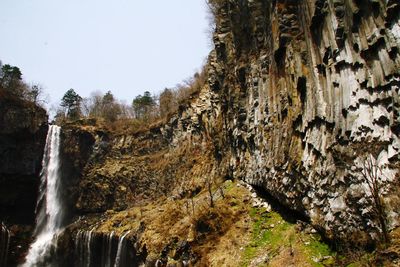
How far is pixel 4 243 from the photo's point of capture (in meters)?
45.7

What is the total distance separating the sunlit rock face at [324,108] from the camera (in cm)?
1769

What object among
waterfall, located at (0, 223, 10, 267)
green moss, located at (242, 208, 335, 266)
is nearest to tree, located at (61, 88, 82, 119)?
waterfall, located at (0, 223, 10, 267)

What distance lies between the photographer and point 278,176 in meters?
27.2

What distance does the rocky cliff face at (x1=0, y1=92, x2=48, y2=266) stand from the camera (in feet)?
162

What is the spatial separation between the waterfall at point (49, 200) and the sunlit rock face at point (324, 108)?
2755 cm

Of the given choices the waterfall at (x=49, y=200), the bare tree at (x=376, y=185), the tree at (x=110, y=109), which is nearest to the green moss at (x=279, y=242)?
the bare tree at (x=376, y=185)

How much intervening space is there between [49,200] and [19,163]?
244 inches

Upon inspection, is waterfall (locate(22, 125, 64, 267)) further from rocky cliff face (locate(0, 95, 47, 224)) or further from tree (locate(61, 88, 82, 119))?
tree (locate(61, 88, 82, 119))

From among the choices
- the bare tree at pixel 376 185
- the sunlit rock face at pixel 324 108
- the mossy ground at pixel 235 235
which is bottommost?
the mossy ground at pixel 235 235

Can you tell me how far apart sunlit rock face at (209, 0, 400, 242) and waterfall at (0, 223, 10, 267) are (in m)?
29.3

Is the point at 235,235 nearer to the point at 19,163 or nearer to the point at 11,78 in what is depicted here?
the point at 19,163

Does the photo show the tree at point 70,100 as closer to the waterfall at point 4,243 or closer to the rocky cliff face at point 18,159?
the rocky cliff face at point 18,159

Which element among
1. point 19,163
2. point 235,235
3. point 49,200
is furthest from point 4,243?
point 235,235

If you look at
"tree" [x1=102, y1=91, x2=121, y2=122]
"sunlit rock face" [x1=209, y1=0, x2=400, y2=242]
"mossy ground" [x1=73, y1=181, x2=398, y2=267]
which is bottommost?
"mossy ground" [x1=73, y1=181, x2=398, y2=267]
